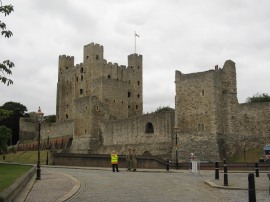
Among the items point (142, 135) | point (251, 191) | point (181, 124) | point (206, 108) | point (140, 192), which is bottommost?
point (140, 192)

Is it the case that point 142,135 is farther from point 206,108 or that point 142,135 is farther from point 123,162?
point 123,162

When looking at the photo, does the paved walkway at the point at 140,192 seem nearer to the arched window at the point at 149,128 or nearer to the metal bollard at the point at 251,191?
the metal bollard at the point at 251,191

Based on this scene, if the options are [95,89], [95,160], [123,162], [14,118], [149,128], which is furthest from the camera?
[14,118]

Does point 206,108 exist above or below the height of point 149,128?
above

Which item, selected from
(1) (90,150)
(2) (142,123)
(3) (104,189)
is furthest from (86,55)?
(3) (104,189)

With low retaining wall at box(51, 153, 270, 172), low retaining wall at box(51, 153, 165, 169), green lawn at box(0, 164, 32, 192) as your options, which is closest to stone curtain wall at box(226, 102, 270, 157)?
low retaining wall at box(51, 153, 270, 172)

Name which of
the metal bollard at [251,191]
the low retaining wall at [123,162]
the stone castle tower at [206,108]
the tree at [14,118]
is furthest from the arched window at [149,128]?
the tree at [14,118]

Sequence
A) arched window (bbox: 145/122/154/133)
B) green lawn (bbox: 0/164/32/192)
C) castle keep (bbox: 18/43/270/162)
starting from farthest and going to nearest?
arched window (bbox: 145/122/154/133)
castle keep (bbox: 18/43/270/162)
green lawn (bbox: 0/164/32/192)

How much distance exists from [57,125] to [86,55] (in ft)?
46.4

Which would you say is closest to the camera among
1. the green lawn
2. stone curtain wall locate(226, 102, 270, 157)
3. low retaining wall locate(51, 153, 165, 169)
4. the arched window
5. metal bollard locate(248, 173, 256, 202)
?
metal bollard locate(248, 173, 256, 202)

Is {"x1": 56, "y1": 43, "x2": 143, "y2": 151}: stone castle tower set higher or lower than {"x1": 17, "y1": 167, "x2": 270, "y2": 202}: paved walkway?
higher

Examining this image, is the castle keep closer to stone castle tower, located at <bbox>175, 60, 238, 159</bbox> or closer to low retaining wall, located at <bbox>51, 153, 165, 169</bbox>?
stone castle tower, located at <bbox>175, 60, 238, 159</bbox>

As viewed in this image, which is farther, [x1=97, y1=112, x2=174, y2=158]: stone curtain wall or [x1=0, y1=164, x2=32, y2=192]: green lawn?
[x1=97, y1=112, x2=174, y2=158]: stone curtain wall

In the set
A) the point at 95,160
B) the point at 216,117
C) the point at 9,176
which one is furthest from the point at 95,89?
the point at 9,176
